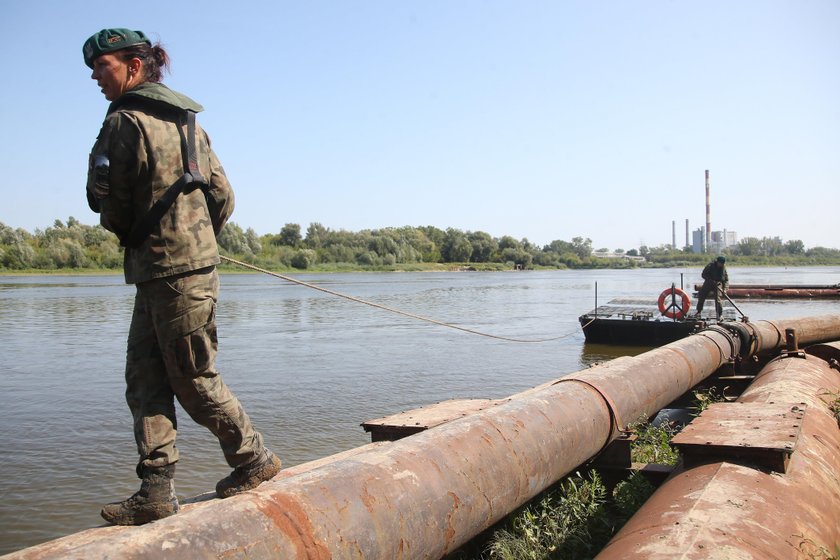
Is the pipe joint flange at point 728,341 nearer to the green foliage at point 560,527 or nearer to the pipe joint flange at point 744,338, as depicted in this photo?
the pipe joint flange at point 744,338

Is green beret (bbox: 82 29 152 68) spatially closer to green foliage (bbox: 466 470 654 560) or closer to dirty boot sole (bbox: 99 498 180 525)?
dirty boot sole (bbox: 99 498 180 525)

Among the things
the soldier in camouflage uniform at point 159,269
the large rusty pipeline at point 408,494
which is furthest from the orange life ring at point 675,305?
the soldier in camouflage uniform at point 159,269

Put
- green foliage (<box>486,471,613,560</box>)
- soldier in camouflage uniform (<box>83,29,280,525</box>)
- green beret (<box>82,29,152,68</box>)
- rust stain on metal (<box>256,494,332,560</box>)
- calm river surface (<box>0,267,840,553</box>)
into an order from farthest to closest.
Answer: calm river surface (<box>0,267,840,553</box>)
green foliage (<box>486,471,613,560</box>)
green beret (<box>82,29,152,68</box>)
soldier in camouflage uniform (<box>83,29,280,525</box>)
rust stain on metal (<box>256,494,332,560</box>)

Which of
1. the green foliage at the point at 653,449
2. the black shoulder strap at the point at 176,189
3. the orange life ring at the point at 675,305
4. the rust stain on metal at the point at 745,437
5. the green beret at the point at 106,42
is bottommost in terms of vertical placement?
the green foliage at the point at 653,449

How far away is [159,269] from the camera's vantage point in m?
2.97

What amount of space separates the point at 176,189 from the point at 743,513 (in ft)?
9.32

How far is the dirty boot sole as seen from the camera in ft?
9.25

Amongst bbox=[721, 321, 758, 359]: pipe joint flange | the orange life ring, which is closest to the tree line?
the orange life ring

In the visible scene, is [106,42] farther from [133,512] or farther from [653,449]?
[653,449]

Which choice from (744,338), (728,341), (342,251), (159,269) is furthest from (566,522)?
(342,251)

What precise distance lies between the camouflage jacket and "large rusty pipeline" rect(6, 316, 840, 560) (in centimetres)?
106

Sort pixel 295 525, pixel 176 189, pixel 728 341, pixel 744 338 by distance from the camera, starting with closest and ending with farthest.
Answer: pixel 295 525
pixel 176 189
pixel 728 341
pixel 744 338

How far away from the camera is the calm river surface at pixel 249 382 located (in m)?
7.70

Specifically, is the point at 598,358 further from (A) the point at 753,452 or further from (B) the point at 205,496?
(B) the point at 205,496
